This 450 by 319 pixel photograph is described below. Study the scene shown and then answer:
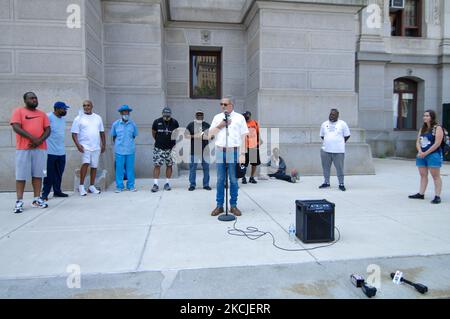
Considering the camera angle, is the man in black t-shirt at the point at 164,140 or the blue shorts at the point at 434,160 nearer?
the blue shorts at the point at 434,160

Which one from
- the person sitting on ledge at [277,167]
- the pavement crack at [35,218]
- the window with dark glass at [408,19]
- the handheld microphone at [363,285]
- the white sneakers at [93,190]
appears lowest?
the handheld microphone at [363,285]

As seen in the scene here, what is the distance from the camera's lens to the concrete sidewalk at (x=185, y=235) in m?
4.04

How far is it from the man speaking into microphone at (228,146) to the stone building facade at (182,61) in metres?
4.35

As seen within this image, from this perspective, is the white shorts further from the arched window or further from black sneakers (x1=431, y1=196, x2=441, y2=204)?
the arched window

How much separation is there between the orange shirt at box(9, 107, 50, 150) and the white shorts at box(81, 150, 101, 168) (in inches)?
57.1

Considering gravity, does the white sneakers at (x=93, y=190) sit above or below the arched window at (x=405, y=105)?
below

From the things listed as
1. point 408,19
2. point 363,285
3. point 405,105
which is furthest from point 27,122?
point 408,19

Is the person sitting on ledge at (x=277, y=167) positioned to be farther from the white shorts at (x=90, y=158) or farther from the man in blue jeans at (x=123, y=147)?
the white shorts at (x=90, y=158)

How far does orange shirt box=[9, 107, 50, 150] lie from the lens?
6441 millimetres

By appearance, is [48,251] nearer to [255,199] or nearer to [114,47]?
[255,199]

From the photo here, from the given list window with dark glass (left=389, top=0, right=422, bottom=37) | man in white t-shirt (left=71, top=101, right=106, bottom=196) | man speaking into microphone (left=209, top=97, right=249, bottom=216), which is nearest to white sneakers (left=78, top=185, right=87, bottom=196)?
man in white t-shirt (left=71, top=101, right=106, bottom=196)

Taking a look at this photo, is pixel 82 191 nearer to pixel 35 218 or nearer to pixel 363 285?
pixel 35 218

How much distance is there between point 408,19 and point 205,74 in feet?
40.6

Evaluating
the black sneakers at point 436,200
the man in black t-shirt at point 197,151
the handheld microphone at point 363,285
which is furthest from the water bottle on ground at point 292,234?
the man in black t-shirt at point 197,151
